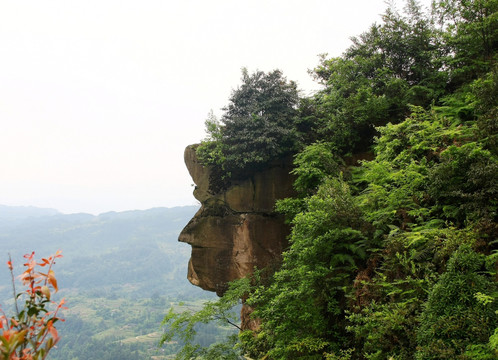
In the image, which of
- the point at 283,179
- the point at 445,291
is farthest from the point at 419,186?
the point at 283,179

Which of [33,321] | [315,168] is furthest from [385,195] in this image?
[33,321]

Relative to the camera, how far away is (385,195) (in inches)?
282

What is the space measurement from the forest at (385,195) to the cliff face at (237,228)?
3.30 ft

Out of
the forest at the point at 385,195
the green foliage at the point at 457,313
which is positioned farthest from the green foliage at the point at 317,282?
the green foliage at the point at 457,313

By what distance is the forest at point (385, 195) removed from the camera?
15.4 feet

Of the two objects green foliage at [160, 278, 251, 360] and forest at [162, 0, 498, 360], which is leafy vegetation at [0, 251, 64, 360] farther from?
green foliage at [160, 278, 251, 360]

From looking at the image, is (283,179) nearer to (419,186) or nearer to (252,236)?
(252,236)

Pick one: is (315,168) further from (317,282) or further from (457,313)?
(457,313)

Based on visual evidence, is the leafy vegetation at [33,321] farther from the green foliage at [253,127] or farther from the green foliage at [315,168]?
the green foliage at [253,127]

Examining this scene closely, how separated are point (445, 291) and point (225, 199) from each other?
36.7 feet

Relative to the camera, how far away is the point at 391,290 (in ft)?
18.0

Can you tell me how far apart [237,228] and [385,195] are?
8.09 metres

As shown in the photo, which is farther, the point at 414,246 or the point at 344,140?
the point at 344,140

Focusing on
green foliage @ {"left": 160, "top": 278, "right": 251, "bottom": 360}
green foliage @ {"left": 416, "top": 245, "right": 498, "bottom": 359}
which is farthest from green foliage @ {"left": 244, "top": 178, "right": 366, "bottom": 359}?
green foliage @ {"left": 416, "top": 245, "right": 498, "bottom": 359}
